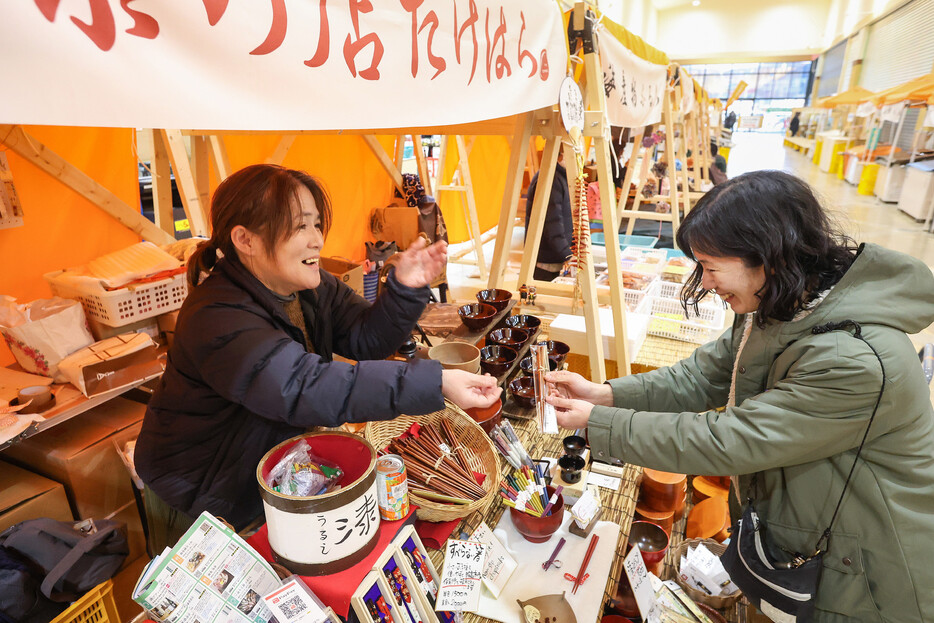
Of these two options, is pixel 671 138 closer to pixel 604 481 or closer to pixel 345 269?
pixel 345 269

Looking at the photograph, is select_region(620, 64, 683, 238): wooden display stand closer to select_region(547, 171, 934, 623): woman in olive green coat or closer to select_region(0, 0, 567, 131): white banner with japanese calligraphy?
select_region(547, 171, 934, 623): woman in olive green coat

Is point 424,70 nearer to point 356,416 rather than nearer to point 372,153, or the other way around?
point 356,416

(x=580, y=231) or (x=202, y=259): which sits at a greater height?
(x=202, y=259)

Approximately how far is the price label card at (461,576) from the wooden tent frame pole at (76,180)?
287cm

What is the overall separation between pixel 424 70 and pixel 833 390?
1.21 m

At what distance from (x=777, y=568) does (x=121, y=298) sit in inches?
108

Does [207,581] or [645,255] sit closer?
[207,581]

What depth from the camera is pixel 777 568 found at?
4.17ft

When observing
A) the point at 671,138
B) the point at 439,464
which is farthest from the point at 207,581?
the point at 671,138

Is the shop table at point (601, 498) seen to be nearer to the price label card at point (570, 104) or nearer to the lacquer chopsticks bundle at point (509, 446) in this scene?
the lacquer chopsticks bundle at point (509, 446)

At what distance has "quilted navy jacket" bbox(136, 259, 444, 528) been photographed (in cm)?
111

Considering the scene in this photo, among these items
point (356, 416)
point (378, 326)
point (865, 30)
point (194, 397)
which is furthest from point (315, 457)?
point (865, 30)

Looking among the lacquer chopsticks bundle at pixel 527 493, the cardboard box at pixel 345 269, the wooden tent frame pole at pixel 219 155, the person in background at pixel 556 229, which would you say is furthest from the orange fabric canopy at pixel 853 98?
the lacquer chopsticks bundle at pixel 527 493

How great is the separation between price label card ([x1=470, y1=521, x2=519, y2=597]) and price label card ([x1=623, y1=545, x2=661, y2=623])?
0.38 metres
